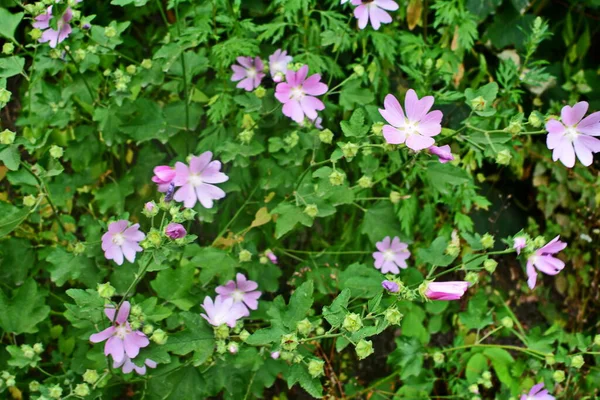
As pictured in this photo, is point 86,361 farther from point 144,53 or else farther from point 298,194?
point 144,53

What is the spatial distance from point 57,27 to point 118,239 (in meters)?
0.54

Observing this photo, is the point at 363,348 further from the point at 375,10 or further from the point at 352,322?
the point at 375,10

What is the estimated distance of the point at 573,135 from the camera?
1.39 metres

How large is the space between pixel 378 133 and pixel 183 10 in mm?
977

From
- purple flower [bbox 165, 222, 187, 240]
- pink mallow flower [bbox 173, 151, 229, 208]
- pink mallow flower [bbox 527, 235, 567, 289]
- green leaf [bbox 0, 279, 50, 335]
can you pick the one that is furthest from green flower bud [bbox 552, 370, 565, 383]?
green leaf [bbox 0, 279, 50, 335]

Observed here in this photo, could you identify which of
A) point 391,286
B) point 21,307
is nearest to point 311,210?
point 391,286

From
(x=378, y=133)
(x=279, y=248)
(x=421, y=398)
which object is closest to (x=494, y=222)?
(x=421, y=398)

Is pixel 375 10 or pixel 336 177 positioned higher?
pixel 375 10

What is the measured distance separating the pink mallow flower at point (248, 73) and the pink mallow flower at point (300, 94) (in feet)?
0.63

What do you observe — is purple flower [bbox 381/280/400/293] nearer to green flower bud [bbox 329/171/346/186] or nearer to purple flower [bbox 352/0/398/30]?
green flower bud [bbox 329/171/346/186]

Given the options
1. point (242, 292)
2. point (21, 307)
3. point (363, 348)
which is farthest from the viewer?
point (242, 292)

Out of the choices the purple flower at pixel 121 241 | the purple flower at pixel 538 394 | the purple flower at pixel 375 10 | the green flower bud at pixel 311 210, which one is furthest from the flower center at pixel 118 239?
the purple flower at pixel 538 394

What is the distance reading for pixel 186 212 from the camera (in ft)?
4.17

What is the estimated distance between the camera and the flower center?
5.16ft
